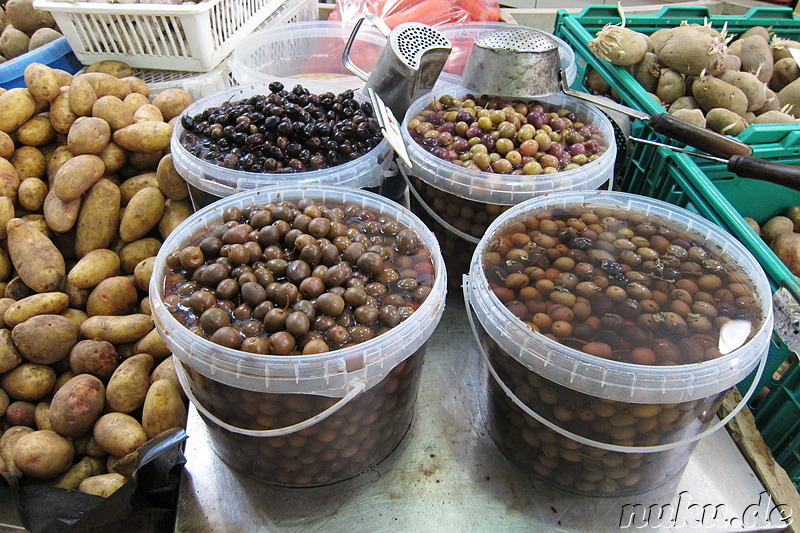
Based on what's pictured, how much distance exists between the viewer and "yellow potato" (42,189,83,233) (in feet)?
4.95

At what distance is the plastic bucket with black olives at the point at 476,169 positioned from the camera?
123 centimetres

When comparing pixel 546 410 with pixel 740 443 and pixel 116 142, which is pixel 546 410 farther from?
pixel 116 142

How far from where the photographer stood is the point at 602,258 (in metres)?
1.06

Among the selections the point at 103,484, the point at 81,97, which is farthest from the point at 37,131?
the point at 103,484

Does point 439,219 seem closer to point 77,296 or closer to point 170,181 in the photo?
point 170,181

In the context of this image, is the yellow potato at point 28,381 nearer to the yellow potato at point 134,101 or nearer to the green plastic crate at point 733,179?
the yellow potato at point 134,101

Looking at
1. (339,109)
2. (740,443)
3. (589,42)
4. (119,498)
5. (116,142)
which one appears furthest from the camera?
(589,42)

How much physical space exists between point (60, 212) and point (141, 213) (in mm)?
221

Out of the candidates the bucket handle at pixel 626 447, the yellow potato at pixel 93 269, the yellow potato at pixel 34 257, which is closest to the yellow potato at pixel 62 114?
the yellow potato at pixel 34 257

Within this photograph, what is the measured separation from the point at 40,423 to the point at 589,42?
1.90 metres

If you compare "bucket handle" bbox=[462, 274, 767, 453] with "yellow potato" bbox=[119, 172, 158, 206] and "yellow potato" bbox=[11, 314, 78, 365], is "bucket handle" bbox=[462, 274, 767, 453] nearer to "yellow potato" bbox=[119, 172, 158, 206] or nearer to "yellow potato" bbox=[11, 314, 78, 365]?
→ "yellow potato" bbox=[11, 314, 78, 365]

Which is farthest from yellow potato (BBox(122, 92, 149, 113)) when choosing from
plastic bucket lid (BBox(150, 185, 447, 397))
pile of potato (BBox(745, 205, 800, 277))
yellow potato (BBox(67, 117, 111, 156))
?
pile of potato (BBox(745, 205, 800, 277))

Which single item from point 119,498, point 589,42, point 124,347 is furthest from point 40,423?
point 589,42

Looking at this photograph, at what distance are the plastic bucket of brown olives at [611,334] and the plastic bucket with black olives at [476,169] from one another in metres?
0.10
